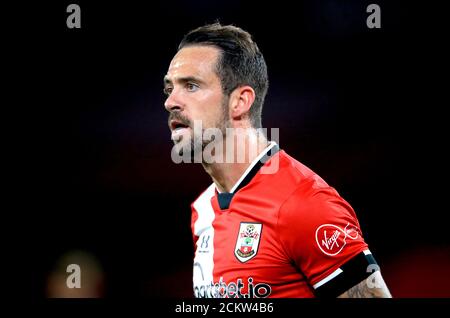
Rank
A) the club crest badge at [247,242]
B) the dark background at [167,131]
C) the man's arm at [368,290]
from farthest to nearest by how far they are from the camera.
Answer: the dark background at [167,131], the club crest badge at [247,242], the man's arm at [368,290]

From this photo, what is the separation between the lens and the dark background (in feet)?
18.1

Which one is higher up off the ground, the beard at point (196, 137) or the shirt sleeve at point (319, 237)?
the beard at point (196, 137)

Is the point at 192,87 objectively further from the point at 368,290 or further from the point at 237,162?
the point at 368,290

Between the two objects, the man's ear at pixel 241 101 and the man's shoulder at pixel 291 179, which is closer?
the man's shoulder at pixel 291 179

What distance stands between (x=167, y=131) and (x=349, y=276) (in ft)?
12.8

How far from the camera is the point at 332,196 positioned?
2344 millimetres

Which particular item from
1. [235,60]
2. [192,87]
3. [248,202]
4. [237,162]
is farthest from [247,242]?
[235,60]

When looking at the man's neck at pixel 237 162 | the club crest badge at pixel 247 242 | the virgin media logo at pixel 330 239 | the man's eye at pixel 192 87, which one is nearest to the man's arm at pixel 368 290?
the virgin media logo at pixel 330 239

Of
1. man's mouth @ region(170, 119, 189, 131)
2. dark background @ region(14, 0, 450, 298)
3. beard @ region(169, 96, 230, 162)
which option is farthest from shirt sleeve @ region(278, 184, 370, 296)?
dark background @ region(14, 0, 450, 298)

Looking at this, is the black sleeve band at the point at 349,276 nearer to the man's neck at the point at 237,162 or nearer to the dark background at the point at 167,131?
the man's neck at the point at 237,162

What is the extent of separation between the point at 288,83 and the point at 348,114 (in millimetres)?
679

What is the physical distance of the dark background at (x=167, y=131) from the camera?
18.1 ft
